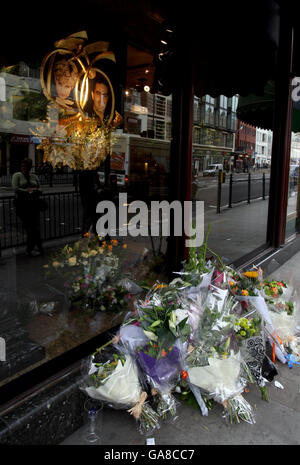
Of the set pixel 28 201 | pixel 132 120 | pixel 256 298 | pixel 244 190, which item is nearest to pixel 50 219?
pixel 28 201

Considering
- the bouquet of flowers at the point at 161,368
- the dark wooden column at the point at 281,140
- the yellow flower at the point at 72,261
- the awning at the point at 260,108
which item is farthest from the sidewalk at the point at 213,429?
the awning at the point at 260,108

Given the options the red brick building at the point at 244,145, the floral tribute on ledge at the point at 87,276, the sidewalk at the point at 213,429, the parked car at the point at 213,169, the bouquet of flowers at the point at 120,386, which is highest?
the red brick building at the point at 244,145

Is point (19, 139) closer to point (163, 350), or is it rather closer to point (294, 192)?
point (163, 350)

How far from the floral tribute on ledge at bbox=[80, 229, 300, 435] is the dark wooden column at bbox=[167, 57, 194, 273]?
3.48 ft

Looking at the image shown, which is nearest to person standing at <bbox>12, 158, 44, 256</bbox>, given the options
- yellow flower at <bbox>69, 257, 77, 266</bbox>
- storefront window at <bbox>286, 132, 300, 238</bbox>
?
yellow flower at <bbox>69, 257, 77, 266</bbox>

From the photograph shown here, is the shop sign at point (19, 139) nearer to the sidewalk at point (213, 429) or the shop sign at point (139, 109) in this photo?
the shop sign at point (139, 109)

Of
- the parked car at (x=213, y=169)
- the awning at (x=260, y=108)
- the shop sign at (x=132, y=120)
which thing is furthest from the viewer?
the awning at (x=260, y=108)

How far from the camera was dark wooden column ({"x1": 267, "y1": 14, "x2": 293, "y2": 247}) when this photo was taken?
256 inches

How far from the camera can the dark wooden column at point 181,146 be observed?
4129 millimetres

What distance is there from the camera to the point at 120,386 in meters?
2.61

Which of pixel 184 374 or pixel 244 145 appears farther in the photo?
pixel 244 145

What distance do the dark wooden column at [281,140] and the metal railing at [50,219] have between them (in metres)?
4.35

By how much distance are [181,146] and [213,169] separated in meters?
1.79

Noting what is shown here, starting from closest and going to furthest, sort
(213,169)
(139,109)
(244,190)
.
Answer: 1. (139,109)
2. (213,169)
3. (244,190)
